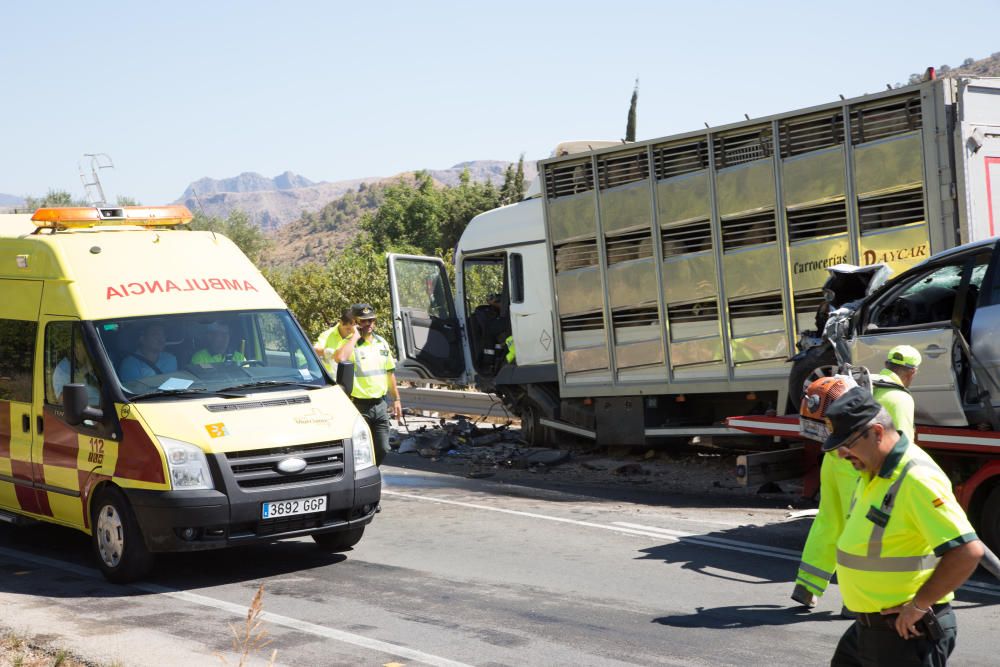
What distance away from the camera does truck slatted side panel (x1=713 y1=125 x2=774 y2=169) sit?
11891 millimetres

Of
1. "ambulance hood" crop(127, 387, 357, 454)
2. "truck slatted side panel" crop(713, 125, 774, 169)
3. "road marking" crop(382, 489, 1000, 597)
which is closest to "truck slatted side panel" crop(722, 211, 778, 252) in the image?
"truck slatted side panel" crop(713, 125, 774, 169)

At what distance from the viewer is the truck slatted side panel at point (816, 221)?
11.3 metres

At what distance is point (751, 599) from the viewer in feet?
24.2

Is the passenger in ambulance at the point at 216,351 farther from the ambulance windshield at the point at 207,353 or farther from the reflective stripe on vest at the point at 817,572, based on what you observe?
the reflective stripe on vest at the point at 817,572

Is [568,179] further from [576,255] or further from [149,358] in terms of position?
[149,358]

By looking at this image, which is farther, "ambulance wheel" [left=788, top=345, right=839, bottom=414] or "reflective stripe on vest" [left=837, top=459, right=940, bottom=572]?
"ambulance wheel" [left=788, top=345, right=839, bottom=414]

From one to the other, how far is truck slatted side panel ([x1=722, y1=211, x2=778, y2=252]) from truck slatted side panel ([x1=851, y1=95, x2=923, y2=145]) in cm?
118

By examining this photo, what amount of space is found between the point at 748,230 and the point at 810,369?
2.55 metres

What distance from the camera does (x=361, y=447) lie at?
27.9 ft

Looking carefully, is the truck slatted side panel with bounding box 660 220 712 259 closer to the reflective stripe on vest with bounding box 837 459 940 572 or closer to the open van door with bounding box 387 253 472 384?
the open van door with bounding box 387 253 472 384

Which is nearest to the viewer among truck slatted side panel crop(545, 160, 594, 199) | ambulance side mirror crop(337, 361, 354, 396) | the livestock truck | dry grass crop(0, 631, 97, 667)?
dry grass crop(0, 631, 97, 667)

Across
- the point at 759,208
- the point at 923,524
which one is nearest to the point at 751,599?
the point at 923,524

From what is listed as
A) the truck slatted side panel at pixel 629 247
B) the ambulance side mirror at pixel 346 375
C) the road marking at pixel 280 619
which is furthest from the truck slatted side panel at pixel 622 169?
the road marking at pixel 280 619

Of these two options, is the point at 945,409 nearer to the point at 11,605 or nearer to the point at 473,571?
the point at 473,571
